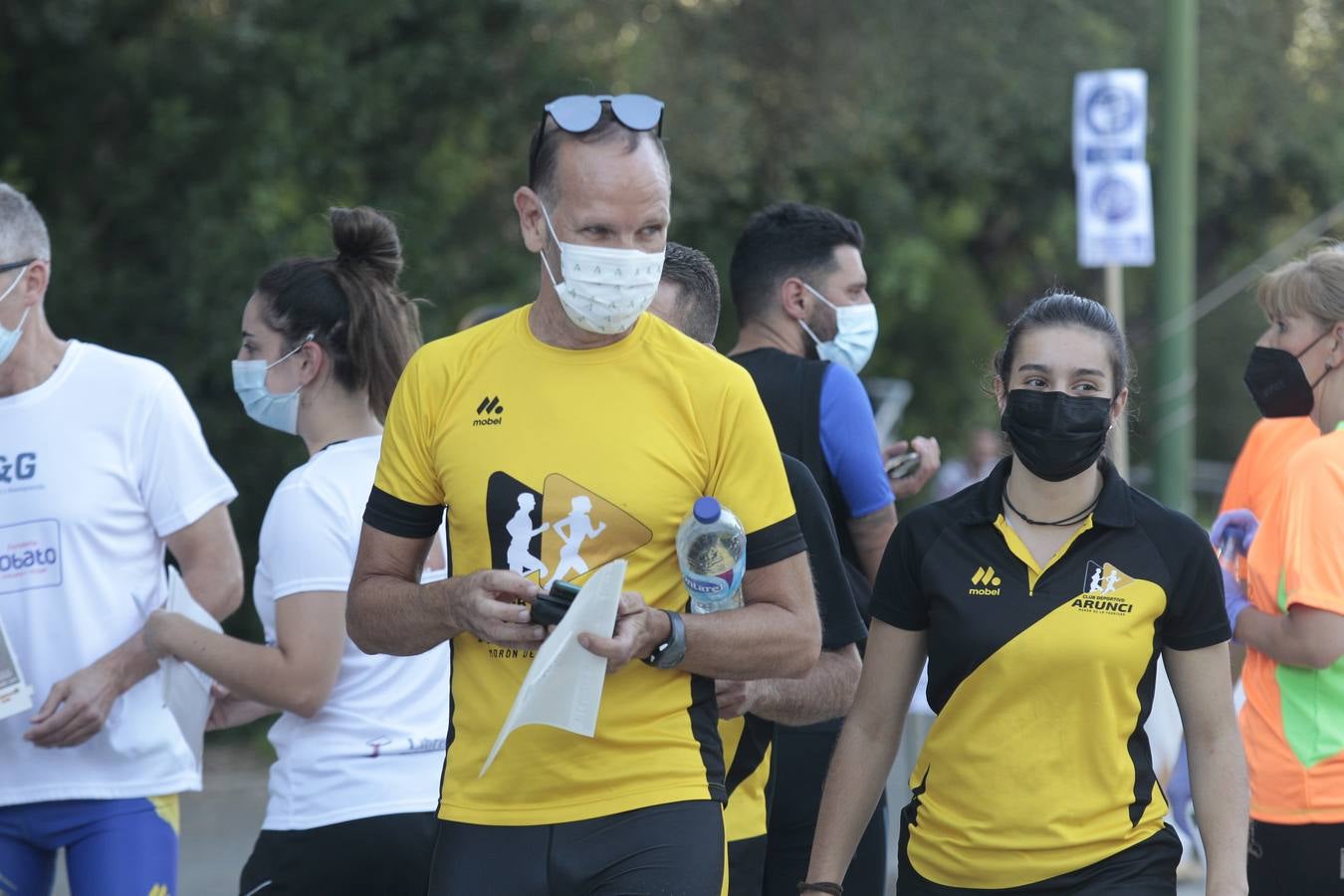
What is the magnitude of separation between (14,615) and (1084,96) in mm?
8127

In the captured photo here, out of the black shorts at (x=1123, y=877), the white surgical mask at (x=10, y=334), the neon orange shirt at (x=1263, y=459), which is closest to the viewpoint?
the black shorts at (x=1123, y=877)

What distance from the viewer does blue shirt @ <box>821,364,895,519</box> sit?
15.4ft

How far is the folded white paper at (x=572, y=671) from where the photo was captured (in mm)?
2816

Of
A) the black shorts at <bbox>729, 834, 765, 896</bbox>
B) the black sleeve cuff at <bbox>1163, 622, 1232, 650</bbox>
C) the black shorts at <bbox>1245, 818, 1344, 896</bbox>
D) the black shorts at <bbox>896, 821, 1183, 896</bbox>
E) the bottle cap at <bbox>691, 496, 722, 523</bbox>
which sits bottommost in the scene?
the black shorts at <bbox>1245, 818, 1344, 896</bbox>

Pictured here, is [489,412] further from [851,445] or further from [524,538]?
[851,445]

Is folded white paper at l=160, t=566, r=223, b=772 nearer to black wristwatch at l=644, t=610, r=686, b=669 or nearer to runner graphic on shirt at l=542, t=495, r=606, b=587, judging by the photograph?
runner graphic on shirt at l=542, t=495, r=606, b=587

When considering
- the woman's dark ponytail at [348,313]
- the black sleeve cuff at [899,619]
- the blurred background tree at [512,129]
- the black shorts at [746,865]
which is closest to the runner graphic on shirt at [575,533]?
the black sleeve cuff at [899,619]

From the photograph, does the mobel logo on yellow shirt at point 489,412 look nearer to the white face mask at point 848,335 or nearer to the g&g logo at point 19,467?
the g&g logo at point 19,467

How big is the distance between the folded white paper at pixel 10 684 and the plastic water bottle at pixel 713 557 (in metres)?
1.83

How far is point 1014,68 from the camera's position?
1444 cm

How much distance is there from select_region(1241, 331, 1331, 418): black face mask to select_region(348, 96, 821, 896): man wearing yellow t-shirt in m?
2.01

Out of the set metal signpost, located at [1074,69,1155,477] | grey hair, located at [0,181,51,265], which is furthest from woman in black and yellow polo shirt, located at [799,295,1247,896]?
metal signpost, located at [1074,69,1155,477]

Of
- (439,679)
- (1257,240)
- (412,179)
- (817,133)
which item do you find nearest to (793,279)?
(439,679)

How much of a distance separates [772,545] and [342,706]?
1355mm
